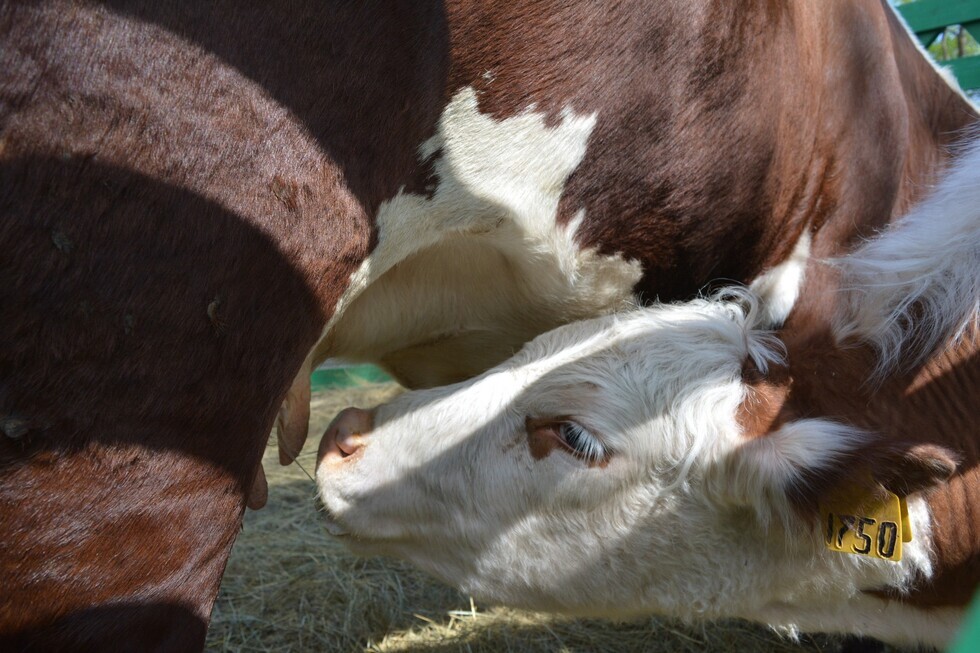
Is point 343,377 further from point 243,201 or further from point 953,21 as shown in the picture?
point 243,201

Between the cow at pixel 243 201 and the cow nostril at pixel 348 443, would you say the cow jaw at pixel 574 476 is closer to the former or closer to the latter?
the cow nostril at pixel 348 443

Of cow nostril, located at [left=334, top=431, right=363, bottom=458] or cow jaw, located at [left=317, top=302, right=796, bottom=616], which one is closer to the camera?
cow jaw, located at [left=317, top=302, right=796, bottom=616]

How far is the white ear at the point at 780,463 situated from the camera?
72.8 inches

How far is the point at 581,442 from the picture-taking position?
6.88 ft

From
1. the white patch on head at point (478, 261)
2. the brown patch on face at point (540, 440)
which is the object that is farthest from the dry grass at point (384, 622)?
the brown patch on face at point (540, 440)

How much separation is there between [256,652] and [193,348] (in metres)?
2.04

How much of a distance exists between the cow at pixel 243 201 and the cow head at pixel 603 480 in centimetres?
27

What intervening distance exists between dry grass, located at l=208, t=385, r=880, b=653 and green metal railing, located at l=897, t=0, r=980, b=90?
9.79 ft

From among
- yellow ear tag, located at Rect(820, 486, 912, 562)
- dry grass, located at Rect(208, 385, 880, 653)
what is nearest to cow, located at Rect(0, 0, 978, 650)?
yellow ear tag, located at Rect(820, 486, 912, 562)

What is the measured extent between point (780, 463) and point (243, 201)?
4.17 ft

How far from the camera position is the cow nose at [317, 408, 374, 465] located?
7.57ft

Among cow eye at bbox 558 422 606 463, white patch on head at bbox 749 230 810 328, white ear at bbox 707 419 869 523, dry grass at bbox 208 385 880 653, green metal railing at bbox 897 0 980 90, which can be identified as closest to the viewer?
white ear at bbox 707 419 869 523

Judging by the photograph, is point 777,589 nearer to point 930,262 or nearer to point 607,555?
point 607,555

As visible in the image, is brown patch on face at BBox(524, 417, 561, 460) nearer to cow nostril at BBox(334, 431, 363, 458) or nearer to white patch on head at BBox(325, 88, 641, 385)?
white patch on head at BBox(325, 88, 641, 385)
